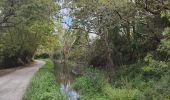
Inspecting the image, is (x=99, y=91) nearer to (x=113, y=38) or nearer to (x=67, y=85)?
(x=67, y=85)

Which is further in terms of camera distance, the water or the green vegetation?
the water

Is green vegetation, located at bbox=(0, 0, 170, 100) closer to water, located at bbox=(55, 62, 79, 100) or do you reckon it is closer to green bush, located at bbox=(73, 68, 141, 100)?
green bush, located at bbox=(73, 68, 141, 100)

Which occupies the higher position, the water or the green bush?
the green bush

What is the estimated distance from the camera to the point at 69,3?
37.3 meters

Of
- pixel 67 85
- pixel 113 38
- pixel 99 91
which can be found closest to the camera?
pixel 99 91

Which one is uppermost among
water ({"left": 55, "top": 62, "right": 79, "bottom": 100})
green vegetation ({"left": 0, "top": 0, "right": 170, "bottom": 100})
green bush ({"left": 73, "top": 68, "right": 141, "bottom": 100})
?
green vegetation ({"left": 0, "top": 0, "right": 170, "bottom": 100})

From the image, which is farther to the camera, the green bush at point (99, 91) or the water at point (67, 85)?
the water at point (67, 85)

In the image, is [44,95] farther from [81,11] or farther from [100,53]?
[100,53]

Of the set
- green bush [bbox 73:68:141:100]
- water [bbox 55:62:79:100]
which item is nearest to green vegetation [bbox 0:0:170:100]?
green bush [bbox 73:68:141:100]

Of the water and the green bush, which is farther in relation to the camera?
the water

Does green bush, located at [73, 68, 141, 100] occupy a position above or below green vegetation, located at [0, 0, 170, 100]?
below

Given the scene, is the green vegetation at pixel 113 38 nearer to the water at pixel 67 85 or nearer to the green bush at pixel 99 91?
the green bush at pixel 99 91

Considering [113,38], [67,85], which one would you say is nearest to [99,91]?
[67,85]

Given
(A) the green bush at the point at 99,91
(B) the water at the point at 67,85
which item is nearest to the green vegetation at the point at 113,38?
(A) the green bush at the point at 99,91
